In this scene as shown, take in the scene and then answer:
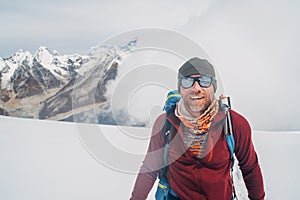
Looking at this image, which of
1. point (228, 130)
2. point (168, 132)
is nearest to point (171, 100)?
point (168, 132)

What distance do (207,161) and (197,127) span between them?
17 centimetres

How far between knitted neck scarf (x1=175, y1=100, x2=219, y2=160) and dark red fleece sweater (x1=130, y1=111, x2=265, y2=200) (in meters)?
0.02

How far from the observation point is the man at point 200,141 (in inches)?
48.9

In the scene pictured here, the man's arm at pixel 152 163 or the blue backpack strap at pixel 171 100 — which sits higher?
the blue backpack strap at pixel 171 100

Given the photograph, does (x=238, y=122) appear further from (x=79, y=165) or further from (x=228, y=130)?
(x=79, y=165)

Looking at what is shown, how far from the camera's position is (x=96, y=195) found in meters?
2.78

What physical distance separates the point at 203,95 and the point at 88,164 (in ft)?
8.88

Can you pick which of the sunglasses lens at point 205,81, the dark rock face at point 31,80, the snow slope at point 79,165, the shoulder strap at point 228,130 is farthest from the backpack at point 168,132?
the dark rock face at point 31,80

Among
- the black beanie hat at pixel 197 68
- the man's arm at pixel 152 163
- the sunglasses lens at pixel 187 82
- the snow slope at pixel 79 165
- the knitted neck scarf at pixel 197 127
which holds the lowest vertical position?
the snow slope at pixel 79 165

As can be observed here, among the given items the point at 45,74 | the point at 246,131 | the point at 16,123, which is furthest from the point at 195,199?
the point at 45,74

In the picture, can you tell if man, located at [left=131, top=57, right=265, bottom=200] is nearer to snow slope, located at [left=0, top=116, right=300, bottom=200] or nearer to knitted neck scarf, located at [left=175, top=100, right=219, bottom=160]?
knitted neck scarf, located at [left=175, top=100, right=219, bottom=160]

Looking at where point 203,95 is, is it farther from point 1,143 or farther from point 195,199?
point 1,143

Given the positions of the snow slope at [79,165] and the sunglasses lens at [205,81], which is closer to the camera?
the sunglasses lens at [205,81]

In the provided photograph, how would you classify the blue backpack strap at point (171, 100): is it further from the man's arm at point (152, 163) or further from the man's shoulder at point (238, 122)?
the man's shoulder at point (238, 122)
